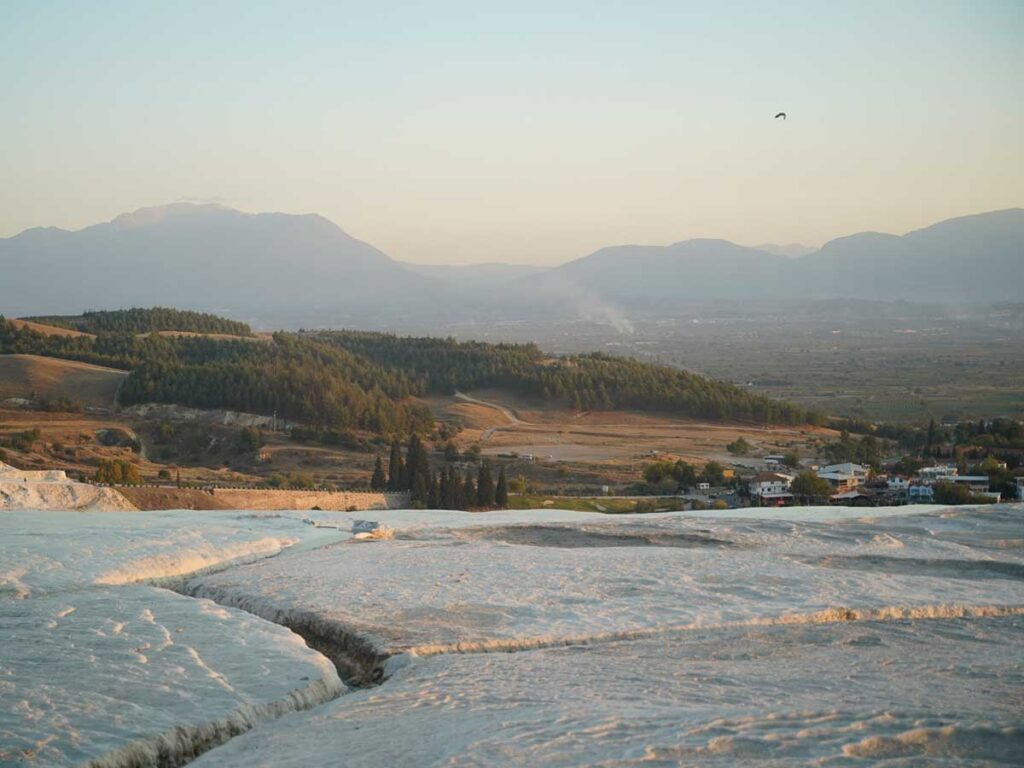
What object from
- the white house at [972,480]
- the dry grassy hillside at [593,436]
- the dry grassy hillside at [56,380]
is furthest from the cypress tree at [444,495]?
the dry grassy hillside at [56,380]

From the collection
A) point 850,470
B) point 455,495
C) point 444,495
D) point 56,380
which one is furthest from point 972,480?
point 56,380

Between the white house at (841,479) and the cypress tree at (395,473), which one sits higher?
the cypress tree at (395,473)

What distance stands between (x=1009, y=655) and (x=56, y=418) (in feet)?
205

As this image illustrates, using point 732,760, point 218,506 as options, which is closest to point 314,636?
point 732,760

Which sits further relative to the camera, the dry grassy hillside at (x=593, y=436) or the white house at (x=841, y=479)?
the dry grassy hillside at (x=593, y=436)

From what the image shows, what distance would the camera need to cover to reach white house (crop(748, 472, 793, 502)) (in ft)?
150

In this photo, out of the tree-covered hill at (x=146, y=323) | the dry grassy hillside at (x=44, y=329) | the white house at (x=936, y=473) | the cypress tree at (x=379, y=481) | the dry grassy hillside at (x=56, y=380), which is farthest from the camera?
the tree-covered hill at (x=146, y=323)

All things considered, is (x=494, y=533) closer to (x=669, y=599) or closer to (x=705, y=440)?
(x=669, y=599)

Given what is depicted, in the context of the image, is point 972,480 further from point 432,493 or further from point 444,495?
point 432,493

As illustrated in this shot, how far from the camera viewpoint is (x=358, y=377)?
85.9m

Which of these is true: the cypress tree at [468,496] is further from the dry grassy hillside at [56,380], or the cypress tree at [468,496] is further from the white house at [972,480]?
the dry grassy hillside at [56,380]

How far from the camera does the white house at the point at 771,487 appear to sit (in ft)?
150

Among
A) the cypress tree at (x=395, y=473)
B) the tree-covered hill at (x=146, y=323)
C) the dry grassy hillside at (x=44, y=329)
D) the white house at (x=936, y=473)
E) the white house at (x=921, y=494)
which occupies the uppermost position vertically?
the tree-covered hill at (x=146, y=323)

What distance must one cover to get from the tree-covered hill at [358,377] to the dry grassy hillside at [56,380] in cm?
177
